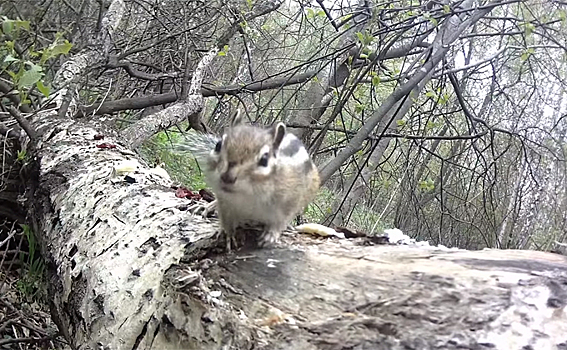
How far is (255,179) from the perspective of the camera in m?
1.82

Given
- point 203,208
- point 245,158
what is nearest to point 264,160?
point 245,158

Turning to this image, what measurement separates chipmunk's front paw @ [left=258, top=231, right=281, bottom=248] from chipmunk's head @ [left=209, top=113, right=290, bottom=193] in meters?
0.14

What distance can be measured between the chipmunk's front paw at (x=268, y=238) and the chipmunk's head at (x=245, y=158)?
137mm

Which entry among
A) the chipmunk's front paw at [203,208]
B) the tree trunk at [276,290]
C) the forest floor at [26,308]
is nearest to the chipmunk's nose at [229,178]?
the tree trunk at [276,290]

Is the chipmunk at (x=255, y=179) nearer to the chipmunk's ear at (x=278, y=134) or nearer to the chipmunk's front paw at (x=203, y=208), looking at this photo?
the chipmunk's ear at (x=278, y=134)

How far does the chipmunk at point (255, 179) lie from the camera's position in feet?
5.91

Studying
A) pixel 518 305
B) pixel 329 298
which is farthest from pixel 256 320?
pixel 518 305

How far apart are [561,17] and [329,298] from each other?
273cm

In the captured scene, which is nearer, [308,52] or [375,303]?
[375,303]

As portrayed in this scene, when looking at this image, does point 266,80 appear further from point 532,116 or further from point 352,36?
point 532,116

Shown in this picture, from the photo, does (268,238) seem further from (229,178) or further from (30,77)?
(30,77)

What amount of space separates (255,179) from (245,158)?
66 millimetres

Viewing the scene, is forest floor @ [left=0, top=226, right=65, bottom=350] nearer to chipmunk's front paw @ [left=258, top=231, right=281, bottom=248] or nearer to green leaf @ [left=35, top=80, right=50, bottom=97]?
green leaf @ [left=35, top=80, right=50, bottom=97]

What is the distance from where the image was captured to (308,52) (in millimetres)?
5348
